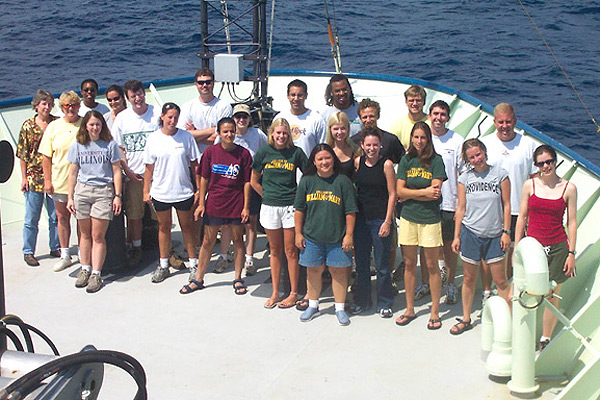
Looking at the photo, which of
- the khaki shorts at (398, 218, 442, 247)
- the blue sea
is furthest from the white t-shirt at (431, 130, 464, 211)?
the blue sea

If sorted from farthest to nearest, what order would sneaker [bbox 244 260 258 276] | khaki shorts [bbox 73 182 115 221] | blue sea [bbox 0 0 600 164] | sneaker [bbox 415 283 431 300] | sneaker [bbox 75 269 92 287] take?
blue sea [bbox 0 0 600 164]
sneaker [bbox 244 260 258 276]
sneaker [bbox 75 269 92 287]
khaki shorts [bbox 73 182 115 221]
sneaker [bbox 415 283 431 300]

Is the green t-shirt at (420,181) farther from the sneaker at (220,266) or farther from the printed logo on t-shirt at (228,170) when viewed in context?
the sneaker at (220,266)

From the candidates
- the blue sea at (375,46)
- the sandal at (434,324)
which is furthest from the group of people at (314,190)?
the blue sea at (375,46)

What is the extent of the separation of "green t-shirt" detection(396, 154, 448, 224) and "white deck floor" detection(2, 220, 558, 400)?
35.7 inches

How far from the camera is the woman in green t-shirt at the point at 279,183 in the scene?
274 inches

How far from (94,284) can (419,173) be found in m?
3.17

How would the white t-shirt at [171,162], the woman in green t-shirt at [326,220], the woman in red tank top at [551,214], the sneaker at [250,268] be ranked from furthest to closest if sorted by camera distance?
the sneaker at [250,268] → the white t-shirt at [171,162] → the woman in green t-shirt at [326,220] → the woman in red tank top at [551,214]

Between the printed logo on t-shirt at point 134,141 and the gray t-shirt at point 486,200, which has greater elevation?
the printed logo on t-shirt at point 134,141

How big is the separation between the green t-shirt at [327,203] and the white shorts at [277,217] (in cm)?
27

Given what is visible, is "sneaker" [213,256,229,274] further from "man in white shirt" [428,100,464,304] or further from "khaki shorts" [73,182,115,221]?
"man in white shirt" [428,100,464,304]

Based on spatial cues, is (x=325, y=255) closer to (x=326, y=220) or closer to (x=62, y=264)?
(x=326, y=220)

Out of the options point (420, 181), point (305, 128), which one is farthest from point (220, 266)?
point (420, 181)

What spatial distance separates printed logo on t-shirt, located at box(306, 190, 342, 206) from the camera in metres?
6.64

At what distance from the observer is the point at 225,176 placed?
7242 mm
